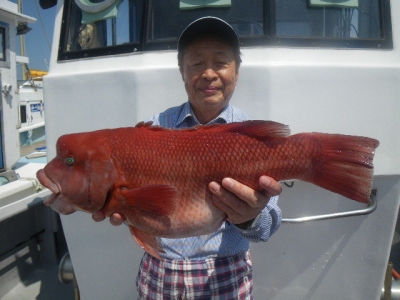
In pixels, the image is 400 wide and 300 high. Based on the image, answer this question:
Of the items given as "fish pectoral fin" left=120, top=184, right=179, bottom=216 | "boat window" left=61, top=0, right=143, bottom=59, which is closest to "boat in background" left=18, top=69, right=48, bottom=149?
"boat window" left=61, top=0, right=143, bottom=59

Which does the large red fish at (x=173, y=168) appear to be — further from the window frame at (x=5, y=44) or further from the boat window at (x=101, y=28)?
the window frame at (x=5, y=44)

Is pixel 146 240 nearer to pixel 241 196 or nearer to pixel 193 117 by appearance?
pixel 241 196

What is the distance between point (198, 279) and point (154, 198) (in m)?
0.62

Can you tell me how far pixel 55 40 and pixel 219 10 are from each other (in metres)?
1.51

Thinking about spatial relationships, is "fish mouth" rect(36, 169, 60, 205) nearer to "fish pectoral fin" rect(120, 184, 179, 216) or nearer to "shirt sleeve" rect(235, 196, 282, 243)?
"fish pectoral fin" rect(120, 184, 179, 216)

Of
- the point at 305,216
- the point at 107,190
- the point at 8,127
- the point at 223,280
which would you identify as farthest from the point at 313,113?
the point at 8,127

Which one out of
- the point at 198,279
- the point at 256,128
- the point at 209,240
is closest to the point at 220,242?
the point at 209,240

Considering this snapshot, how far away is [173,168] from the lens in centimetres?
148

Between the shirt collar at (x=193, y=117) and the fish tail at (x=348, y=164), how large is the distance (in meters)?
0.61

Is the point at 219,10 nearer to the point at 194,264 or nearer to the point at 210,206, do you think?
the point at 210,206

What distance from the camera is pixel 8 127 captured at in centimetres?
460

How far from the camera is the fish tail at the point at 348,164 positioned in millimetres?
1382

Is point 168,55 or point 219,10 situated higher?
point 219,10

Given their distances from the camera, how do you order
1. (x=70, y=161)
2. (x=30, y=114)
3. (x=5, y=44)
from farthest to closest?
1. (x=30, y=114)
2. (x=5, y=44)
3. (x=70, y=161)
